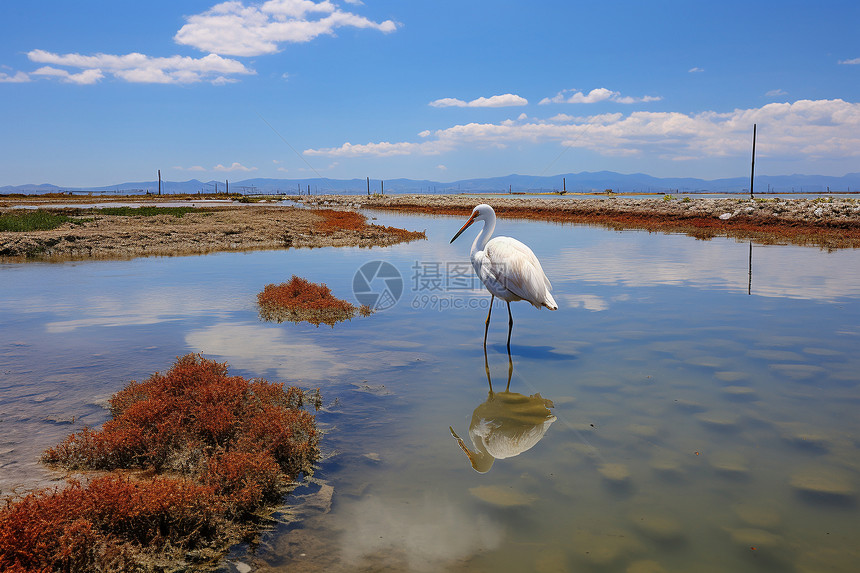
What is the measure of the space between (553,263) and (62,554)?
16827mm

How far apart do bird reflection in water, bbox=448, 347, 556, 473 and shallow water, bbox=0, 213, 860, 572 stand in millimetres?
42

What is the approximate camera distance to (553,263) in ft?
61.5

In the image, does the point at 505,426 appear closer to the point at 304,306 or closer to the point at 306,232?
the point at 304,306

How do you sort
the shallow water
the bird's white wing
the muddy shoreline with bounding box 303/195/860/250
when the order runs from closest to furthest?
the shallow water < the bird's white wing < the muddy shoreline with bounding box 303/195/860/250

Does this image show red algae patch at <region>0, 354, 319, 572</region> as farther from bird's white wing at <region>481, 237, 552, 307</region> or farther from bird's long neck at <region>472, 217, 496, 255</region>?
bird's long neck at <region>472, 217, 496, 255</region>

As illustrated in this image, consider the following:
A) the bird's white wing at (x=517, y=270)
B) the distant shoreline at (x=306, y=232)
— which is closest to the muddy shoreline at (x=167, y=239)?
the distant shoreline at (x=306, y=232)

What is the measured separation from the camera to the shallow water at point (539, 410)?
165 inches

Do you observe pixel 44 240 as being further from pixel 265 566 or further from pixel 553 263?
pixel 265 566

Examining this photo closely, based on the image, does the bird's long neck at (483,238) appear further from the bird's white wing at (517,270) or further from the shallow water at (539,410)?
the shallow water at (539,410)

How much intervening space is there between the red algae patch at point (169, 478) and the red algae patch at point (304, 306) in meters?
4.38

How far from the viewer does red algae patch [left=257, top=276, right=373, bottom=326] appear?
1142cm

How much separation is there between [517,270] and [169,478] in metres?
6.02

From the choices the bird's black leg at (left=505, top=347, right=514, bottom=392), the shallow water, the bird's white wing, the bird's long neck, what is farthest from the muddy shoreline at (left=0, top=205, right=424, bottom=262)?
the bird's black leg at (left=505, top=347, right=514, bottom=392)

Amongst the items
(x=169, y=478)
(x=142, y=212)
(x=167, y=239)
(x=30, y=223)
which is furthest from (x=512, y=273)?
(x=142, y=212)
